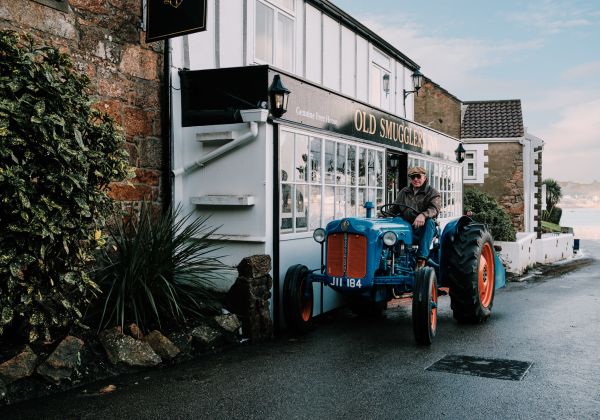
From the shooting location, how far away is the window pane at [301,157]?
26.4 feet

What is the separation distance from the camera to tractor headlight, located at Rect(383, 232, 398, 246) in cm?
685

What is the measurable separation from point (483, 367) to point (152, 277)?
11.1 feet

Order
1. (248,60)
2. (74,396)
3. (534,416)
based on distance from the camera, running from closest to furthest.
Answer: (534,416)
(74,396)
(248,60)

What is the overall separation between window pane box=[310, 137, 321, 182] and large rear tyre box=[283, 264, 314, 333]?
58.6 inches

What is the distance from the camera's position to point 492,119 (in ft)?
90.6

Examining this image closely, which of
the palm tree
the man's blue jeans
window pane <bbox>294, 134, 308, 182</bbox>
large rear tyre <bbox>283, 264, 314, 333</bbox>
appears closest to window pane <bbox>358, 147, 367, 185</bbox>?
window pane <bbox>294, 134, 308, 182</bbox>

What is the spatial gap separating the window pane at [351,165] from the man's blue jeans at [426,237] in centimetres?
200

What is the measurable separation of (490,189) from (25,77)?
24039mm

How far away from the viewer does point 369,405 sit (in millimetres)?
4668

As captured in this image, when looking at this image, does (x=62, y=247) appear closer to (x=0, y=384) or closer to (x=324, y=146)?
(x=0, y=384)

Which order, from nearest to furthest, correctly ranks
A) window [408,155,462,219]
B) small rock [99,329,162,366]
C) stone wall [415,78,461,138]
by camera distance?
small rock [99,329,162,366]
window [408,155,462,219]
stone wall [415,78,461,138]

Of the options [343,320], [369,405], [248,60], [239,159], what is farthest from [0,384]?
[248,60]

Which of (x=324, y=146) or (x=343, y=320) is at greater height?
(x=324, y=146)

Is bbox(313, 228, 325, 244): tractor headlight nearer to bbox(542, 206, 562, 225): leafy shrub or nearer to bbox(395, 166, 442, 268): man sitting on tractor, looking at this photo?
bbox(395, 166, 442, 268): man sitting on tractor
